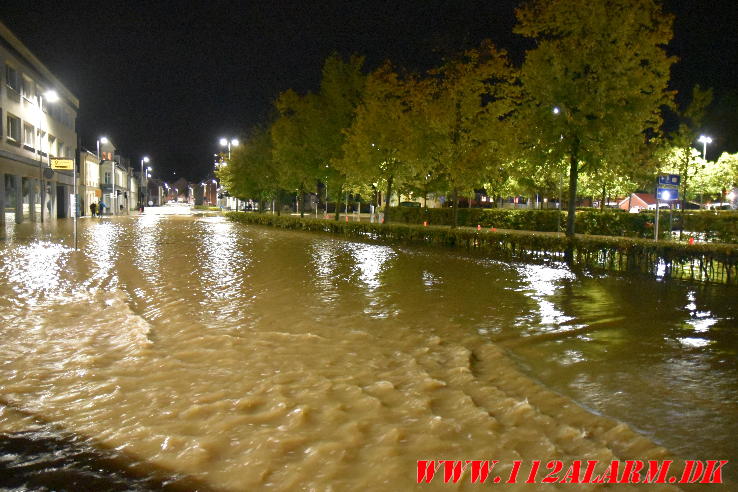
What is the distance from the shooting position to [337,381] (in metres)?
5.77

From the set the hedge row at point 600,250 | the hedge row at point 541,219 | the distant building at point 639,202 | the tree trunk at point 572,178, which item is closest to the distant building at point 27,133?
the hedge row at point 600,250

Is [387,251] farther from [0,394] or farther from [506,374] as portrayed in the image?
[0,394]

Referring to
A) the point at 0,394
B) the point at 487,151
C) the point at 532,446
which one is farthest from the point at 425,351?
the point at 487,151

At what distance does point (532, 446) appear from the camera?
14.3 ft

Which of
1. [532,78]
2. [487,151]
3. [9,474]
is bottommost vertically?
[9,474]

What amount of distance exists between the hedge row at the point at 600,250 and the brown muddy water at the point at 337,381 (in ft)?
6.46

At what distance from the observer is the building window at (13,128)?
3516 cm

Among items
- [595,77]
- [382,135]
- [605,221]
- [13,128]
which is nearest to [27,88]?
[13,128]

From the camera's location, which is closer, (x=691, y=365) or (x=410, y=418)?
(x=410, y=418)

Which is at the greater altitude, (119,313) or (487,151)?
(487,151)

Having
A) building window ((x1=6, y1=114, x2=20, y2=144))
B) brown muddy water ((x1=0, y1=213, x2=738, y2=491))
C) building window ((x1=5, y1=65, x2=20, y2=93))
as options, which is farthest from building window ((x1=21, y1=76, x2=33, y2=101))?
brown muddy water ((x1=0, y1=213, x2=738, y2=491))

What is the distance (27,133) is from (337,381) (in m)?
41.3

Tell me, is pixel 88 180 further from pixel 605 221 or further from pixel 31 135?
pixel 605 221

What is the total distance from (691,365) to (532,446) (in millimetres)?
3337
